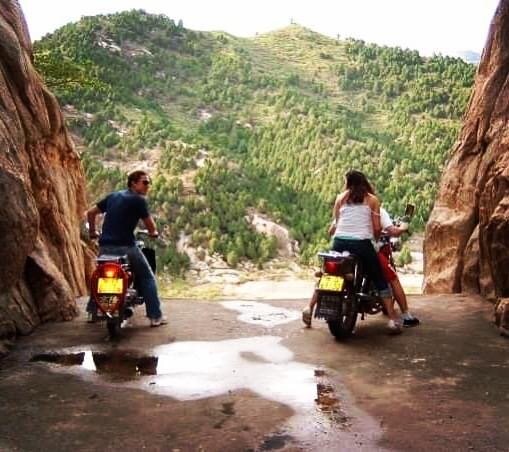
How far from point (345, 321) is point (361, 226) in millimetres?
1036

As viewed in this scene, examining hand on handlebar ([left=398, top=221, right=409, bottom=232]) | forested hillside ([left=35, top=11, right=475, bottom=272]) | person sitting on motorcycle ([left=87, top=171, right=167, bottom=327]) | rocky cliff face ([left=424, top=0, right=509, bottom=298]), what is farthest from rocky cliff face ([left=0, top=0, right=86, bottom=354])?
forested hillside ([left=35, top=11, right=475, bottom=272])

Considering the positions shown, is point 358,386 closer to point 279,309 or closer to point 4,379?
point 4,379

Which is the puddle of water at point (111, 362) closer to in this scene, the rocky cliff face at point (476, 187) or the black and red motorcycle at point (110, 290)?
the black and red motorcycle at point (110, 290)

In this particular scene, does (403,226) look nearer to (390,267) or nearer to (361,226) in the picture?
(390,267)

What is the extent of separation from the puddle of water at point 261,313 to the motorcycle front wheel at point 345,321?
1321mm

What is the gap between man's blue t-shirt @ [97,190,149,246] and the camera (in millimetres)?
7926

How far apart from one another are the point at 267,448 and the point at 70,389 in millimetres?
2076

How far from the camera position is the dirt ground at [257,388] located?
15.4 feet

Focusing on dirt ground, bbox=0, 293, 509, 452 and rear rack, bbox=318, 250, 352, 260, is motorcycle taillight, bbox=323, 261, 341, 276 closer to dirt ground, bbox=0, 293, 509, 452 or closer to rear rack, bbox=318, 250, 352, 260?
rear rack, bbox=318, 250, 352, 260

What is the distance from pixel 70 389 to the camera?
582 cm

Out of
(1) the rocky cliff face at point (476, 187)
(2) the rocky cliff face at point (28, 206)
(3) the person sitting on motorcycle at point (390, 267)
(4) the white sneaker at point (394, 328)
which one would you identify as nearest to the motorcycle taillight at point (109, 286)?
(2) the rocky cliff face at point (28, 206)

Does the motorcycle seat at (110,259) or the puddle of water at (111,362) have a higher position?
the motorcycle seat at (110,259)

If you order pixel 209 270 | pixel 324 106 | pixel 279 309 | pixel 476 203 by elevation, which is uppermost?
pixel 324 106

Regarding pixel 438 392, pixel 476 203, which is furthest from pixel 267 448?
pixel 476 203
